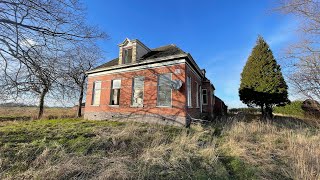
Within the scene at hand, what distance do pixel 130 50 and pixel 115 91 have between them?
3.72 metres

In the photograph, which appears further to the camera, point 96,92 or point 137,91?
point 96,92

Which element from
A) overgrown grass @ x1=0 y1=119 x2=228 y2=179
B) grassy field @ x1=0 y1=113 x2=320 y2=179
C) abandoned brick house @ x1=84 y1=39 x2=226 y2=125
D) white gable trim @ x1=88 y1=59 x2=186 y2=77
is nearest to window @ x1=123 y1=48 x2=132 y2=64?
abandoned brick house @ x1=84 y1=39 x2=226 y2=125

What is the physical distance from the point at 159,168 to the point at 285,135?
6766 millimetres

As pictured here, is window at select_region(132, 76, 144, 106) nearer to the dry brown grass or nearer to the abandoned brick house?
the abandoned brick house

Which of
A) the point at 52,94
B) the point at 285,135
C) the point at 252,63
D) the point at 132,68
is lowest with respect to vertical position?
the point at 285,135

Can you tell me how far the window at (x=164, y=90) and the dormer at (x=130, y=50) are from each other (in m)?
2.89

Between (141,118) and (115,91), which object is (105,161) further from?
(115,91)

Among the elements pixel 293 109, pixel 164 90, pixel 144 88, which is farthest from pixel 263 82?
pixel 144 88

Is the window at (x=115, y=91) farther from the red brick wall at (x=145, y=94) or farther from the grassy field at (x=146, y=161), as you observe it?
→ the grassy field at (x=146, y=161)

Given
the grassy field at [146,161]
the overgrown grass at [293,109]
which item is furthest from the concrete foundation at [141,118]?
the overgrown grass at [293,109]

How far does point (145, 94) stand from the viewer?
11914 mm

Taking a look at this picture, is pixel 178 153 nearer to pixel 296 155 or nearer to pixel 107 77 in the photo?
pixel 296 155

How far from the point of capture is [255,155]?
17.2ft

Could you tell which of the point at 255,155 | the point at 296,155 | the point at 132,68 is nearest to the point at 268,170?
the point at 255,155
